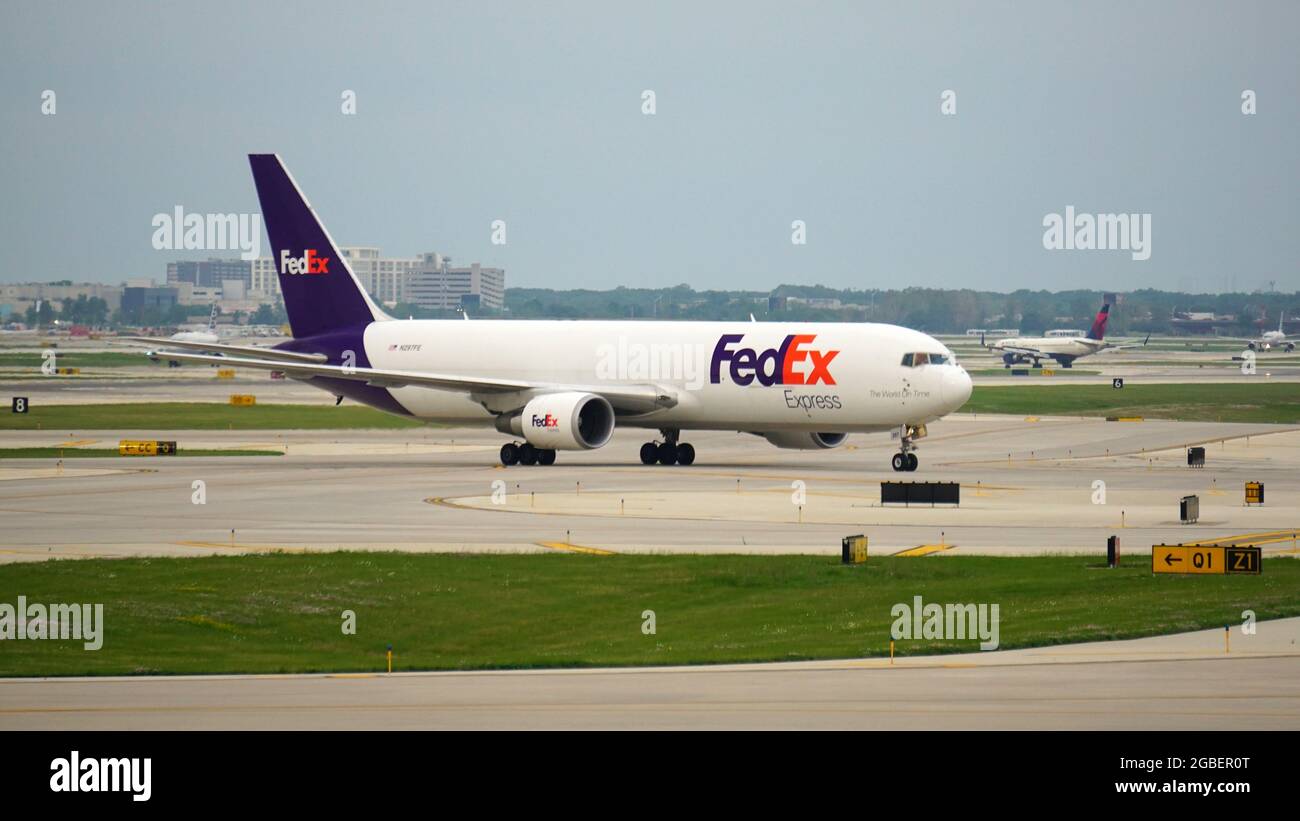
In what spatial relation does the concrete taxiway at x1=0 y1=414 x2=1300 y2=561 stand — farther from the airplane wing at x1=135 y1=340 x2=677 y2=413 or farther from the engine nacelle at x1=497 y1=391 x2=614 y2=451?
the airplane wing at x1=135 y1=340 x2=677 y2=413

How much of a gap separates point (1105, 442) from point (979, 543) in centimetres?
3935

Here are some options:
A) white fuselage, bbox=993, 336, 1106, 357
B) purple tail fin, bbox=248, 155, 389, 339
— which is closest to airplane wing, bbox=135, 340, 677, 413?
purple tail fin, bbox=248, 155, 389, 339

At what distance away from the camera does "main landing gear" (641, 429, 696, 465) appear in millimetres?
64438

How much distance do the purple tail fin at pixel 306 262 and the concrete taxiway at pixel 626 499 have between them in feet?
18.6

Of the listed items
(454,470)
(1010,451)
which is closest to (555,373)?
(454,470)

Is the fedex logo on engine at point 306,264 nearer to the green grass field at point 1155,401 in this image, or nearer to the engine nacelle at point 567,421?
the engine nacelle at point 567,421

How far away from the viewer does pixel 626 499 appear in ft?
165

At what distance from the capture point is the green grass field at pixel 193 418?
85.2 m

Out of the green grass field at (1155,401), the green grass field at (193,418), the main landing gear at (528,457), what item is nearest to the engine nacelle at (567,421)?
the main landing gear at (528,457)

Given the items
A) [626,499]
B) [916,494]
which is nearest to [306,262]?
[626,499]

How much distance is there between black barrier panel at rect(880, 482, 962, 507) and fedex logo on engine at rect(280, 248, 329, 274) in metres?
30.1
